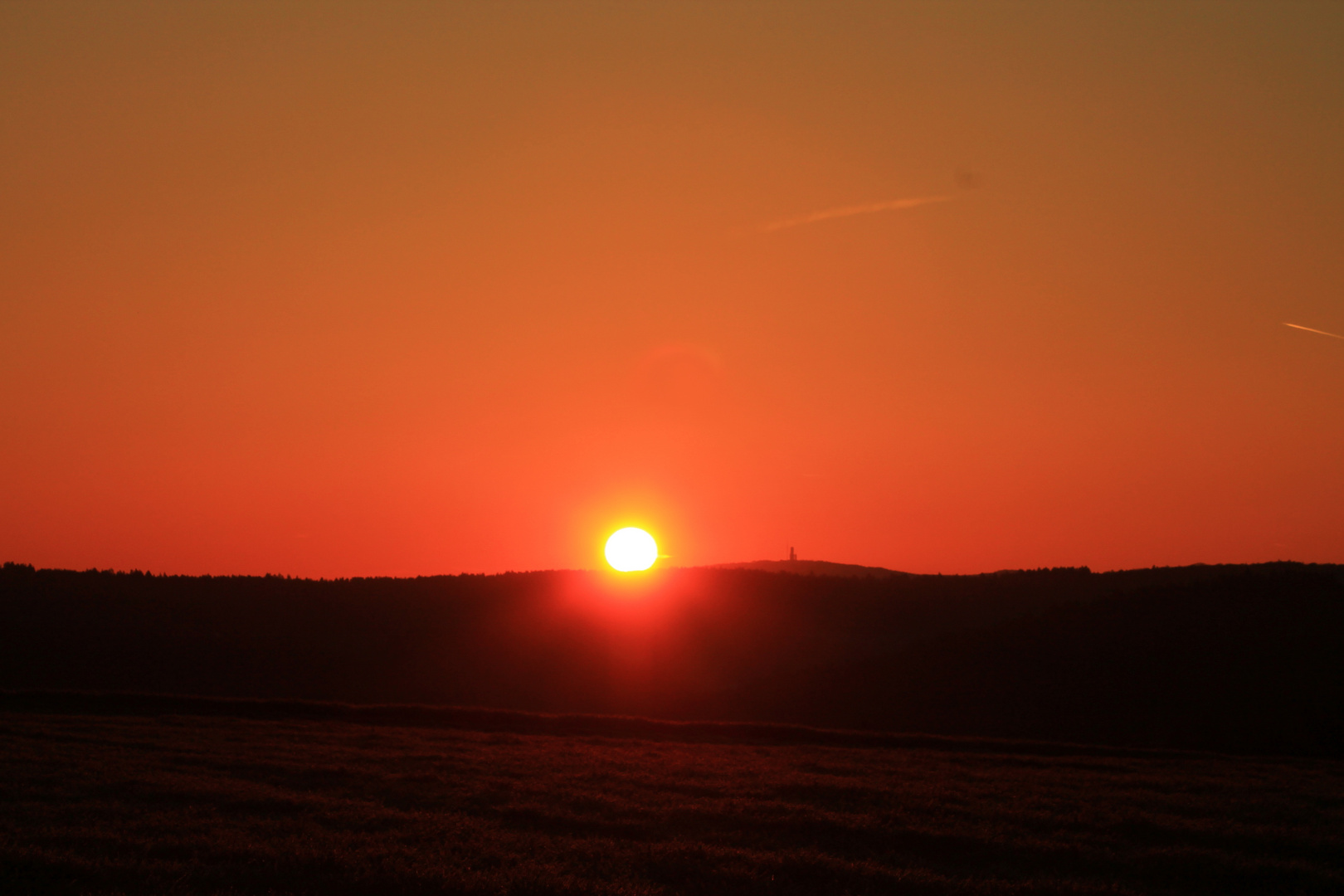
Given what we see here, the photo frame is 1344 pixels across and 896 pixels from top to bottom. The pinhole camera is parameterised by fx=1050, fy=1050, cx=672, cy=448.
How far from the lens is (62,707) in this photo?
1152 inches

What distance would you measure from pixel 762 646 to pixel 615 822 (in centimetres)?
3883

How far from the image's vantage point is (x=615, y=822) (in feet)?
47.7

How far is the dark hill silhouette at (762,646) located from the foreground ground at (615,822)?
17234 mm

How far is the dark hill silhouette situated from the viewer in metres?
39.2

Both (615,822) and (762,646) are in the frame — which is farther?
(762,646)

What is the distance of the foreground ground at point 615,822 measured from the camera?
1141 centimetres

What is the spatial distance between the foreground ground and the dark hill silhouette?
56.5 ft

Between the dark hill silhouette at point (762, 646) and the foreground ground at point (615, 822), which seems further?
the dark hill silhouette at point (762, 646)

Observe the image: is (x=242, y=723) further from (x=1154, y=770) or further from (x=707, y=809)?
(x=1154, y=770)

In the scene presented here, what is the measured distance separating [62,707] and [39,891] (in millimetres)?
22342

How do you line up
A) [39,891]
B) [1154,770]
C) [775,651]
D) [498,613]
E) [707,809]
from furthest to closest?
[498,613] → [775,651] → [1154,770] → [707,809] → [39,891]

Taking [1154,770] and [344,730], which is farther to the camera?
[344,730]

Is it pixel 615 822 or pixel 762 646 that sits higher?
pixel 762 646

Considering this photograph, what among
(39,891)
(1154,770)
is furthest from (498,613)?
(39,891)
